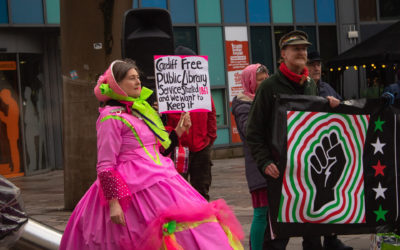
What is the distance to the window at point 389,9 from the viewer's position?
22.2 m

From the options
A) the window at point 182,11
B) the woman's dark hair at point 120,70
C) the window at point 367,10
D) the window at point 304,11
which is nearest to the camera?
the woman's dark hair at point 120,70

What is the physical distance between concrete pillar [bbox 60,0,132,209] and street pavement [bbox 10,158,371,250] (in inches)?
27.3

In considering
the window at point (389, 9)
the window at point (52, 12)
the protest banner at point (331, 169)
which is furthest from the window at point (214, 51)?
the protest banner at point (331, 169)

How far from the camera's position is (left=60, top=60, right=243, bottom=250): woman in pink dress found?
463cm

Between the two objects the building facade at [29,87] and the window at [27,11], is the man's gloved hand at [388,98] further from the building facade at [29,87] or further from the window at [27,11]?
the window at [27,11]

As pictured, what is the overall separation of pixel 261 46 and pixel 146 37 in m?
12.1

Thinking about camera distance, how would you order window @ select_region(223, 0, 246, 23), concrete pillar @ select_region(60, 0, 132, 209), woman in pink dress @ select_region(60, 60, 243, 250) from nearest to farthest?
woman in pink dress @ select_region(60, 60, 243, 250)
concrete pillar @ select_region(60, 0, 132, 209)
window @ select_region(223, 0, 246, 23)

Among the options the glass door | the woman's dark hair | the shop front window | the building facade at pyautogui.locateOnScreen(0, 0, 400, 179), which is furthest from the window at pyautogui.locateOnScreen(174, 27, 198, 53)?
the woman's dark hair

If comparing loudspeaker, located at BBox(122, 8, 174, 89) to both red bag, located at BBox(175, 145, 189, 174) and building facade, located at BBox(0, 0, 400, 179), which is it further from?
building facade, located at BBox(0, 0, 400, 179)

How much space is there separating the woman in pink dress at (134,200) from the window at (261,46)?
14442 millimetres

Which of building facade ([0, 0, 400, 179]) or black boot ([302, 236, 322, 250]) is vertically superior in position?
building facade ([0, 0, 400, 179])

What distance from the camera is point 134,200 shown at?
15.6 feet

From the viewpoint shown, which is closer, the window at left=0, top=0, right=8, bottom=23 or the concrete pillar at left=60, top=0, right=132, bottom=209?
the concrete pillar at left=60, top=0, right=132, bottom=209

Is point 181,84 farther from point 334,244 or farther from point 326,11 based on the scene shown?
point 326,11
